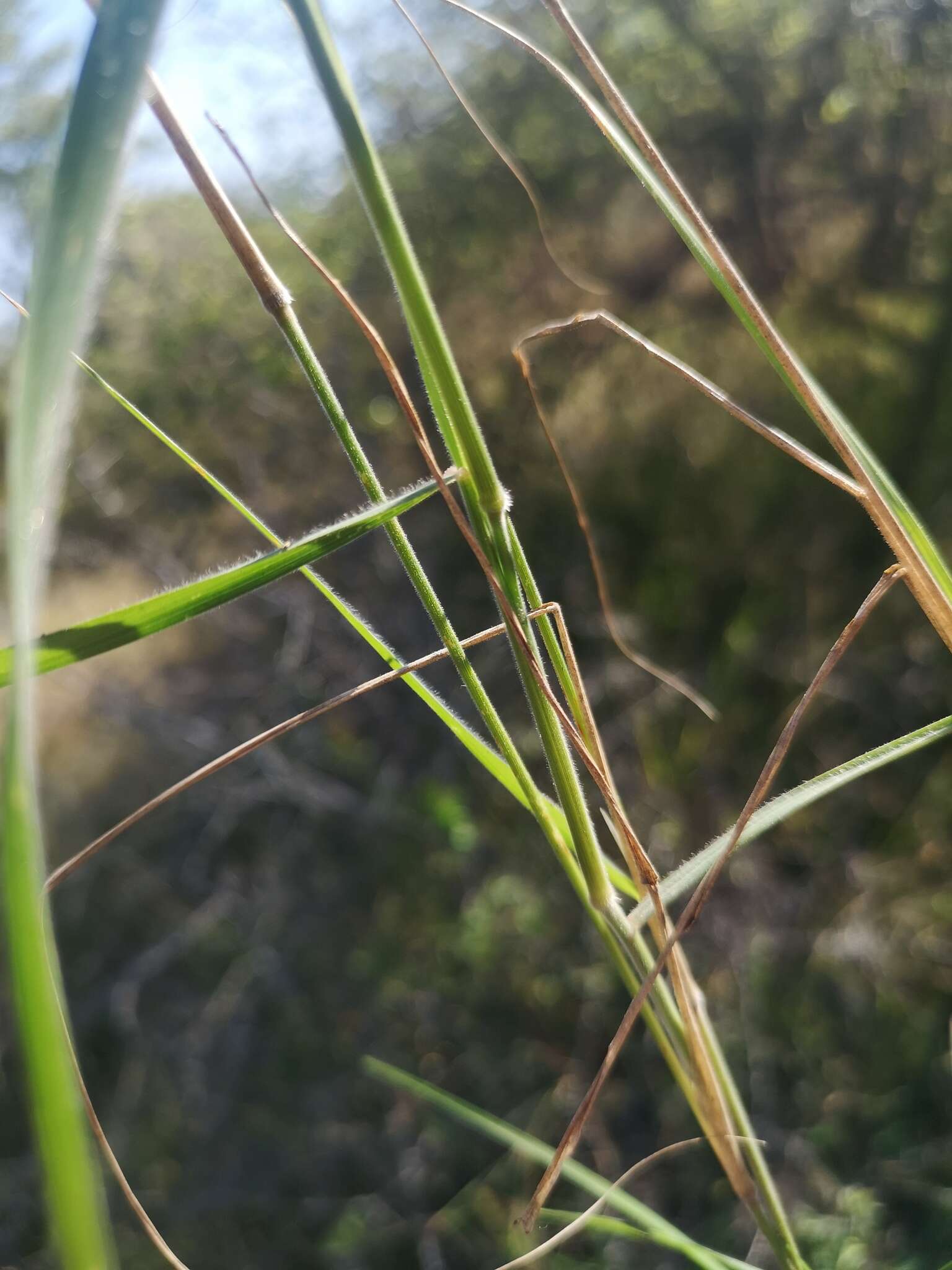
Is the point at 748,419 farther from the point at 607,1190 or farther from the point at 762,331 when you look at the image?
the point at 607,1190

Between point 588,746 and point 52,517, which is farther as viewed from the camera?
point 588,746

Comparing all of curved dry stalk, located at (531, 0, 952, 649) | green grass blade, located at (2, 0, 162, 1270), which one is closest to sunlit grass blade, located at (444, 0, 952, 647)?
curved dry stalk, located at (531, 0, 952, 649)

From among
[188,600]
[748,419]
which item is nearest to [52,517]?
[188,600]

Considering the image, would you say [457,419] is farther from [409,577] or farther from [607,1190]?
[607,1190]

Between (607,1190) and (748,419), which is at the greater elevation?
(748,419)

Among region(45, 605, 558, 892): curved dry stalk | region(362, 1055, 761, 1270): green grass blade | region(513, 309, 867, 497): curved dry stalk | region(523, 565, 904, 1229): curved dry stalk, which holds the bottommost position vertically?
region(362, 1055, 761, 1270): green grass blade

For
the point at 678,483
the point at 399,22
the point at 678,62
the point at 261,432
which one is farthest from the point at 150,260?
the point at 678,483

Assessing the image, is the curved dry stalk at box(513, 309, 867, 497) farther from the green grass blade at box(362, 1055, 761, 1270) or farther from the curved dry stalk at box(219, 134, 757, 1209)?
the green grass blade at box(362, 1055, 761, 1270)

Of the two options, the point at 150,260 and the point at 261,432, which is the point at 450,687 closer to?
the point at 261,432

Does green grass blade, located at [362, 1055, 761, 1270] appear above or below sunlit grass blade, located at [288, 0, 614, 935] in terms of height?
below
